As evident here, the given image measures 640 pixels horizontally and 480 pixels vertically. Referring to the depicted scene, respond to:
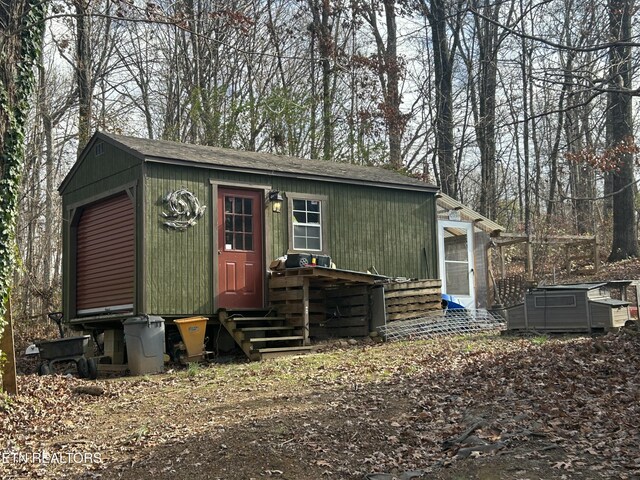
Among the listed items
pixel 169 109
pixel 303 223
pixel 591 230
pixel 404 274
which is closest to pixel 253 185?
pixel 303 223

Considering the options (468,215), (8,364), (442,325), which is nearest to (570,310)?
(442,325)

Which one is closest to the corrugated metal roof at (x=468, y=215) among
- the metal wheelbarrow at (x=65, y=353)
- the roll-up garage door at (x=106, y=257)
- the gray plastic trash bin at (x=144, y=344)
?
the roll-up garage door at (x=106, y=257)

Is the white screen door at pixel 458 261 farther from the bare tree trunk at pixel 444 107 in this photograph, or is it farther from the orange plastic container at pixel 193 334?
the bare tree trunk at pixel 444 107

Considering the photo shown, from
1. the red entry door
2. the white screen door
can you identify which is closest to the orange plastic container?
the red entry door

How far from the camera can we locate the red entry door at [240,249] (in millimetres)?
14133

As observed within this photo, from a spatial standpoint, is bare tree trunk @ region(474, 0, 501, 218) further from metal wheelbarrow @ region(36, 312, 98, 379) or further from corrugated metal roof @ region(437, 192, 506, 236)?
metal wheelbarrow @ region(36, 312, 98, 379)

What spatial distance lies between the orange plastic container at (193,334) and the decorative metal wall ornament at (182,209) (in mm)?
1825

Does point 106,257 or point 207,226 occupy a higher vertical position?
point 207,226

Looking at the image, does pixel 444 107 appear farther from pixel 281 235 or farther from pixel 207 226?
pixel 207 226

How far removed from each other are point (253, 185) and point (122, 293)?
3.33 meters

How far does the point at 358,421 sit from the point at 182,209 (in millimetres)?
7326

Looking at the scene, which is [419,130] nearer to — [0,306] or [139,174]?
[139,174]

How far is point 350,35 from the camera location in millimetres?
28406

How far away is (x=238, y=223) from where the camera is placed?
14.5 m
